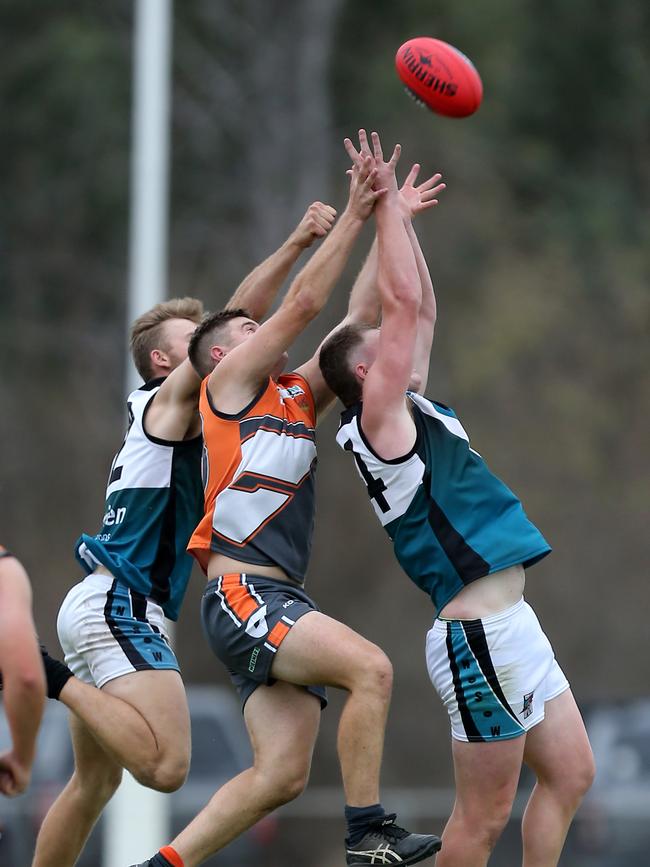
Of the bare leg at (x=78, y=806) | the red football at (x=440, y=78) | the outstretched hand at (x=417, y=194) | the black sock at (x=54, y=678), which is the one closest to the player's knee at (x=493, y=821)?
the bare leg at (x=78, y=806)

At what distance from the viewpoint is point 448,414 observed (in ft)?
23.7

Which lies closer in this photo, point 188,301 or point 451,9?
point 188,301

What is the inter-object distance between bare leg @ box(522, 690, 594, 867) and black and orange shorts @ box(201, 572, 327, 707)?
3.37 feet

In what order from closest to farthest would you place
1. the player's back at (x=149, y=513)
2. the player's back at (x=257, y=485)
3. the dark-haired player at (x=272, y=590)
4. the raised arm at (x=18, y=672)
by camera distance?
the raised arm at (x=18, y=672) → the dark-haired player at (x=272, y=590) → the player's back at (x=257, y=485) → the player's back at (x=149, y=513)

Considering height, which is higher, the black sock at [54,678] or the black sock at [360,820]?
the black sock at [54,678]

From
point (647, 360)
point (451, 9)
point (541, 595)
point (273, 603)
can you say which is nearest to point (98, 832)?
point (541, 595)

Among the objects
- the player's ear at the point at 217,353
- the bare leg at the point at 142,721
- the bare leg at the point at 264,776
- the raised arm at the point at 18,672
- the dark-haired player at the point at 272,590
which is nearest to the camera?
the raised arm at the point at 18,672

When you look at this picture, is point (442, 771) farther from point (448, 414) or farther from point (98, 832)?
point (448, 414)

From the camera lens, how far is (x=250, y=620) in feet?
22.5

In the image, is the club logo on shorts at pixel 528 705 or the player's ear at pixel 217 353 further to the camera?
the player's ear at pixel 217 353

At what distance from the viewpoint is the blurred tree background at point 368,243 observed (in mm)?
23547

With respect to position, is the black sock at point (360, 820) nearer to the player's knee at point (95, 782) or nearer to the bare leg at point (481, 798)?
the bare leg at point (481, 798)

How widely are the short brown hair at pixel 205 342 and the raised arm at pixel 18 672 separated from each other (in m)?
1.87

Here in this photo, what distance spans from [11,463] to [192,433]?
1847 cm
